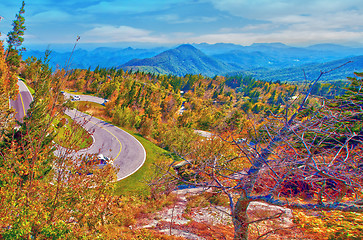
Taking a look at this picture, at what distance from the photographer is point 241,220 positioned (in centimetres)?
464

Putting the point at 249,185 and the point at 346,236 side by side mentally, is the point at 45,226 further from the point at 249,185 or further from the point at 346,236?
the point at 346,236

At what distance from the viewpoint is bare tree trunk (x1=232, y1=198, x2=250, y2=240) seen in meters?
4.43

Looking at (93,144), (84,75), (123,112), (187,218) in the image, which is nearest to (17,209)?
(187,218)

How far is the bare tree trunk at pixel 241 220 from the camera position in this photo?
4.43m

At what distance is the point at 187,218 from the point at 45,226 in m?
8.25

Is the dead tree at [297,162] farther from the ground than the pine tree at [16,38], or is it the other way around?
the pine tree at [16,38]

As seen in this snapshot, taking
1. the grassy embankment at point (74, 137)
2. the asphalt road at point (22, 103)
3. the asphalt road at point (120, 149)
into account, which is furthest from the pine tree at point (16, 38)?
the grassy embankment at point (74, 137)

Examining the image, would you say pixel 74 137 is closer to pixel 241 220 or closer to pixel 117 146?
pixel 241 220

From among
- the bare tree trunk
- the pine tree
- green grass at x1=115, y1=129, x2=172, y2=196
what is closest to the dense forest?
the bare tree trunk

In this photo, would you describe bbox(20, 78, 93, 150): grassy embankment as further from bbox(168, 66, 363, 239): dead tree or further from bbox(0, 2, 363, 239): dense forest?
bbox(168, 66, 363, 239): dead tree

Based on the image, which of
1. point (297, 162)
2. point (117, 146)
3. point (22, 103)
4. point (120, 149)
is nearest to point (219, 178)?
point (297, 162)

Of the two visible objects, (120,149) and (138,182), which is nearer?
(138,182)

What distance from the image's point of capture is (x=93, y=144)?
27.7 meters

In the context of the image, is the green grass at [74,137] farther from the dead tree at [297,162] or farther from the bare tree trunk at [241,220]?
the bare tree trunk at [241,220]
